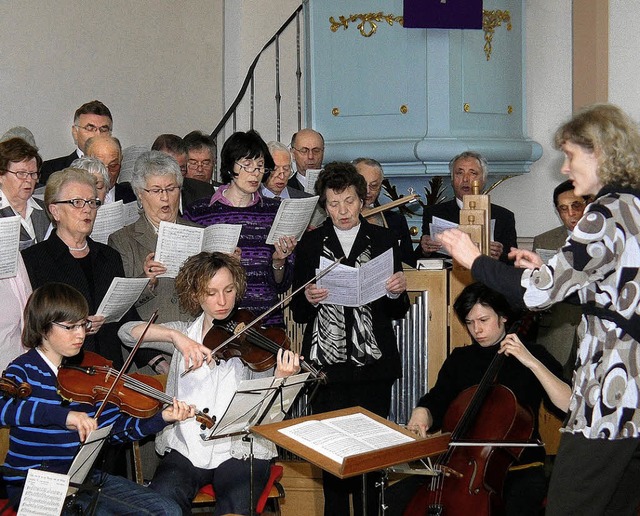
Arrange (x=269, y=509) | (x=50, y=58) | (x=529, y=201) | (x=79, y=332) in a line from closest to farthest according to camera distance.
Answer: (x=79, y=332) < (x=269, y=509) < (x=50, y=58) < (x=529, y=201)

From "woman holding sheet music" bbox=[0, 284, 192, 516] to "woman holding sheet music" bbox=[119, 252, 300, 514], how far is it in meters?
0.20

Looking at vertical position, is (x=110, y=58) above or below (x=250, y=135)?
above

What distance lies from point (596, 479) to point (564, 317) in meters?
1.88

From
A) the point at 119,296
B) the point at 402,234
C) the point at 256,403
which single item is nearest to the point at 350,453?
the point at 256,403

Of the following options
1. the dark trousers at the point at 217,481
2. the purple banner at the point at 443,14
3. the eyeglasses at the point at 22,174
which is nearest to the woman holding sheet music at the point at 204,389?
the dark trousers at the point at 217,481

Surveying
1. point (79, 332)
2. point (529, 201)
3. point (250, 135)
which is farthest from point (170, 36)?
point (79, 332)

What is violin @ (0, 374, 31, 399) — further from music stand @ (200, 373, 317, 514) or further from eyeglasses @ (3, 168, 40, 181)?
eyeglasses @ (3, 168, 40, 181)

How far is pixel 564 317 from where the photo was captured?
179 inches

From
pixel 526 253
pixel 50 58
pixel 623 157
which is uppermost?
pixel 50 58

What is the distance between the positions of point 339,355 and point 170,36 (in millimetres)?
4099

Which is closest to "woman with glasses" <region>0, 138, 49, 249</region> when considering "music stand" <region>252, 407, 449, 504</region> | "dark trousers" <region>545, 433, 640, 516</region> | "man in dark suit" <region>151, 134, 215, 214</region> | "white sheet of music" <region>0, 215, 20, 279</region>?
"white sheet of music" <region>0, 215, 20, 279</region>

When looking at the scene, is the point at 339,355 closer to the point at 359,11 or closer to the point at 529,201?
the point at 359,11

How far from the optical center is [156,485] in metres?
3.53

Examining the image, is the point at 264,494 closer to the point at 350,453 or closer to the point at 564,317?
the point at 350,453
